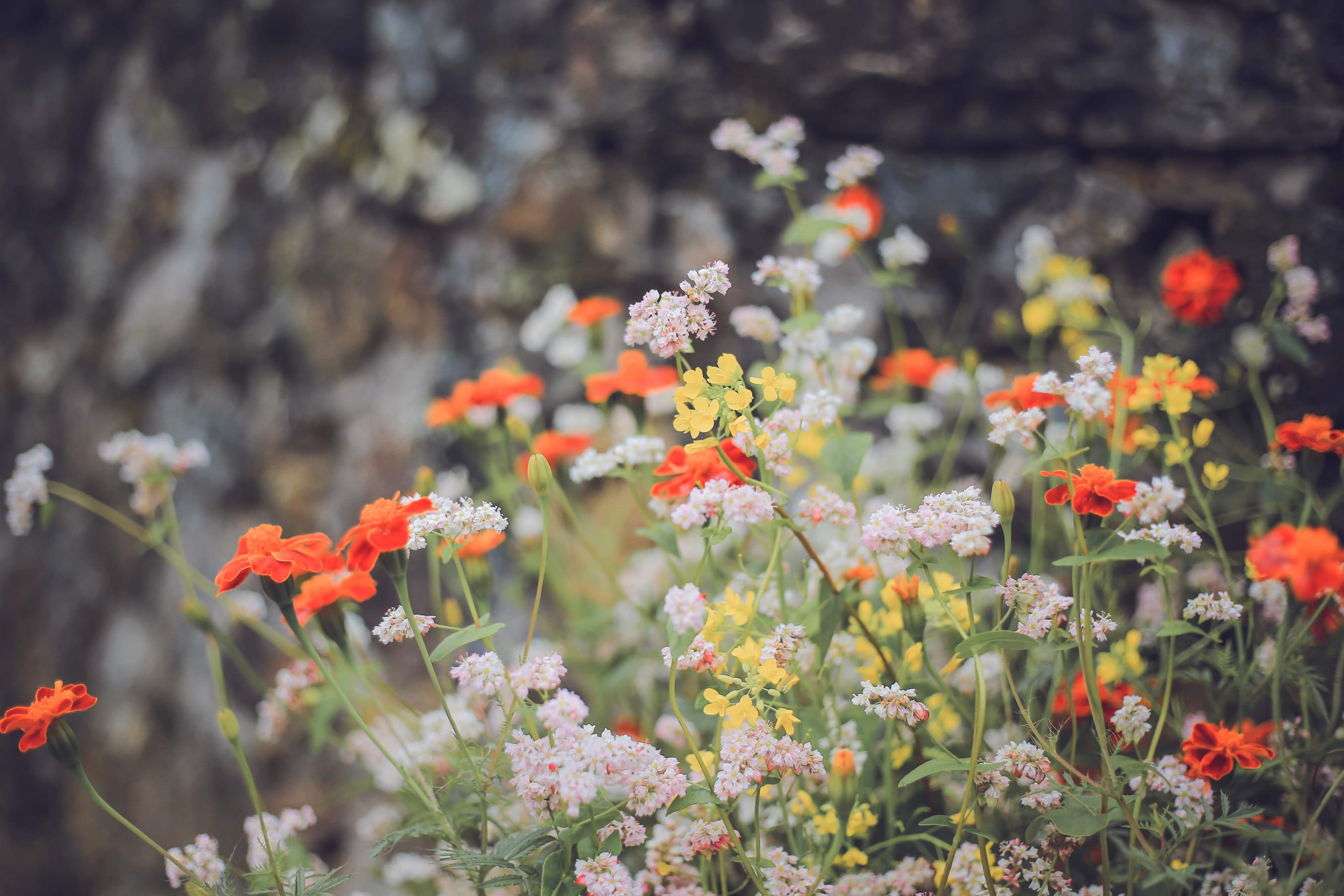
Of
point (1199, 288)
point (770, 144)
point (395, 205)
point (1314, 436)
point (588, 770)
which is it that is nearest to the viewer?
point (588, 770)

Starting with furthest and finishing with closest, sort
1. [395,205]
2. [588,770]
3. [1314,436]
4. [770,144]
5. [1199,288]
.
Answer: [395,205] < [1199,288] < [770,144] < [1314,436] < [588,770]

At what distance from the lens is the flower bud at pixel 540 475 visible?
45 cm

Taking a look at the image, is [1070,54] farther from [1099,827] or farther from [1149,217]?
[1099,827]

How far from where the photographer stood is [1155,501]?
0.43 meters

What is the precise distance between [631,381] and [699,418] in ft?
0.65

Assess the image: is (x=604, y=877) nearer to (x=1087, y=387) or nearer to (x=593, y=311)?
(x=1087, y=387)

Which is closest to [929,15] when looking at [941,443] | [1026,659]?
[941,443]

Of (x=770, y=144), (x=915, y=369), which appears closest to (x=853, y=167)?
(x=770, y=144)

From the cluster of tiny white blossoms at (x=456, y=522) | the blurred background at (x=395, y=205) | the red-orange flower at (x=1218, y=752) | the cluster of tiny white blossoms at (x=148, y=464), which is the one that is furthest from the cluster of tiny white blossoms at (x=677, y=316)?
the blurred background at (x=395, y=205)

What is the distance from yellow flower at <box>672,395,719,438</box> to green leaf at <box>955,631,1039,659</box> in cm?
17

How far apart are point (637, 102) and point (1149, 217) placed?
66 centimetres

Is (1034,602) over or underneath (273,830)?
over

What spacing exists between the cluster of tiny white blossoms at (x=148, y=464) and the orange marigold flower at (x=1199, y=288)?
945 mm

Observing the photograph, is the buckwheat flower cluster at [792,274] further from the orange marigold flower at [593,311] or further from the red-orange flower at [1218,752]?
the red-orange flower at [1218,752]
